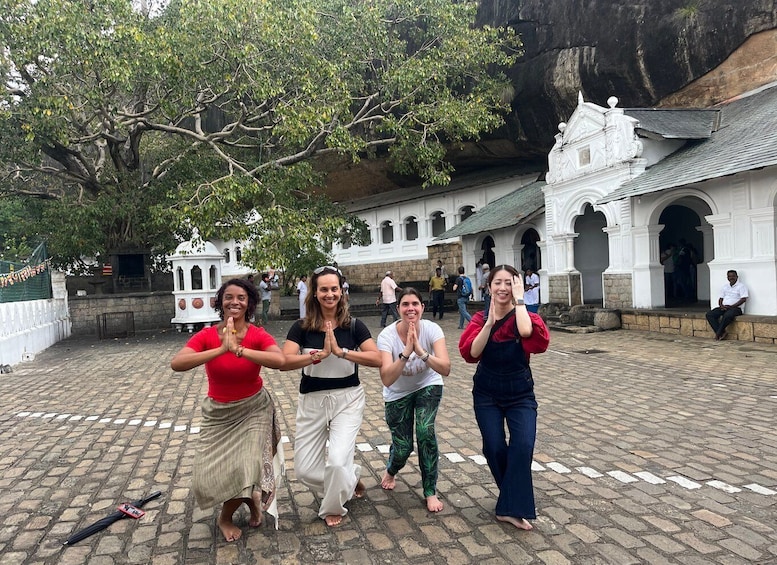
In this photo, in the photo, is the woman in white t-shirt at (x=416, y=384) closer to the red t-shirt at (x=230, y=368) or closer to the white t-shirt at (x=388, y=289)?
the red t-shirt at (x=230, y=368)

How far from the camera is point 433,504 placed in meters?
3.72

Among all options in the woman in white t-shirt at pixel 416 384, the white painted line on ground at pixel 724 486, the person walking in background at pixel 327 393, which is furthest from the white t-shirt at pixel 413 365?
the white painted line on ground at pixel 724 486

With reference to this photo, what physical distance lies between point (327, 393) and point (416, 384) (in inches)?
23.3

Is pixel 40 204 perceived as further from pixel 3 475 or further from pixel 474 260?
pixel 3 475

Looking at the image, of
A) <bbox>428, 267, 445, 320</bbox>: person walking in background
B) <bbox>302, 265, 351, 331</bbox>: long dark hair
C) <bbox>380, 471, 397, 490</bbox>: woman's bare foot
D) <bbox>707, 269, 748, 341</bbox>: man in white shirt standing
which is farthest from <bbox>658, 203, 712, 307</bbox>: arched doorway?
<bbox>302, 265, 351, 331</bbox>: long dark hair

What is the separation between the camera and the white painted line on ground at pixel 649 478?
417cm

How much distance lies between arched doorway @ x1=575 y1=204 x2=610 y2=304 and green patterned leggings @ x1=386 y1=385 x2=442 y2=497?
15555mm

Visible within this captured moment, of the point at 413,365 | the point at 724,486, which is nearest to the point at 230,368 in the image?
the point at 413,365

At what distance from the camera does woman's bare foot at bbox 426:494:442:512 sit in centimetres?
371

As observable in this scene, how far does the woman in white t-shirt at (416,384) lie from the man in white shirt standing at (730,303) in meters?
10.2

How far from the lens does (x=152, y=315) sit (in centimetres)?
1847

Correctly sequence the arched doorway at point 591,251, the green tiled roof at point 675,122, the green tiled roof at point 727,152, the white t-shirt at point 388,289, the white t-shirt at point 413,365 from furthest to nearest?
the arched doorway at point 591,251, the white t-shirt at point 388,289, the green tiled roof at point 675,122, the green tiled roof at point 727,152, the white t-shirt at point 413,365

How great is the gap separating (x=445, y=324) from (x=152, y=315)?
9.61 meters

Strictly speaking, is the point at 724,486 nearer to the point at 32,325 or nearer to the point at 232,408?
the point at 232,408
